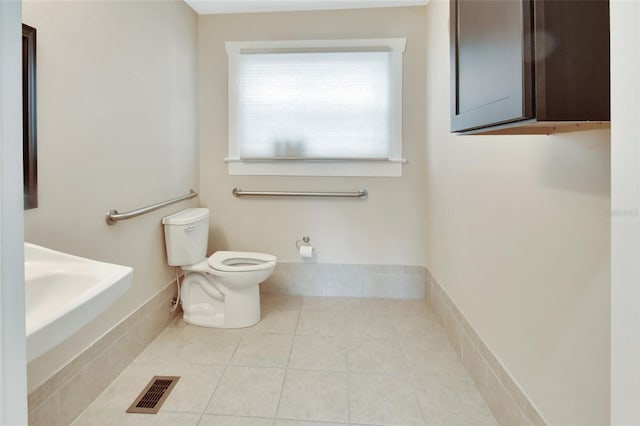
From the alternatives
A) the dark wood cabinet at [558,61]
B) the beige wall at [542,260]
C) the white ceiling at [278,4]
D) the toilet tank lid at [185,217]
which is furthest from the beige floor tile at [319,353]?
the white ceiling at [278,4]

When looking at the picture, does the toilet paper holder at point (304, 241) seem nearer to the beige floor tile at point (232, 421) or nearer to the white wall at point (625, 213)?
the beige floor tile at point (232, 421)

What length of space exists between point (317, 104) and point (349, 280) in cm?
145

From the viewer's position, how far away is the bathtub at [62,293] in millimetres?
893

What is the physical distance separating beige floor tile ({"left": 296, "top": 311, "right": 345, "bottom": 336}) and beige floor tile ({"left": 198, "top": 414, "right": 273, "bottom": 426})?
2.84 feet

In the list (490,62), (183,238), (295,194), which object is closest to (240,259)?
(183,238)

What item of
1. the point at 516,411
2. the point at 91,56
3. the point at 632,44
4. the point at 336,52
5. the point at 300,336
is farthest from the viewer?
the point at 336,52

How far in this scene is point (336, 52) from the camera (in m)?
3.00

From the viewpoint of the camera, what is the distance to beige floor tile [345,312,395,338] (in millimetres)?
2494

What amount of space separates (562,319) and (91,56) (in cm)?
217

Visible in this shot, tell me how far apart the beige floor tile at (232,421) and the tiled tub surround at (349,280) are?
1.54 m

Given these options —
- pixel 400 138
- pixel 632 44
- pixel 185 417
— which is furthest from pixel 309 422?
pixel 400 138

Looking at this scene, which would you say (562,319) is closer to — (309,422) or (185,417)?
(309,422)

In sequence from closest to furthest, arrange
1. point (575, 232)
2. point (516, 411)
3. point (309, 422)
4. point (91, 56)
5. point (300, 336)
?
1. point (575, 232)
2. point (516, 411)
3. point (309, 422)
4. point (91, 56)
5. point (300, 336)

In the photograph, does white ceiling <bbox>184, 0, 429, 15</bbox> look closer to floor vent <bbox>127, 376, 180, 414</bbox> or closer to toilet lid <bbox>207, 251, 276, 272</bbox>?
toilet lid <bbox>207, 251, 276, 272</bbox>
